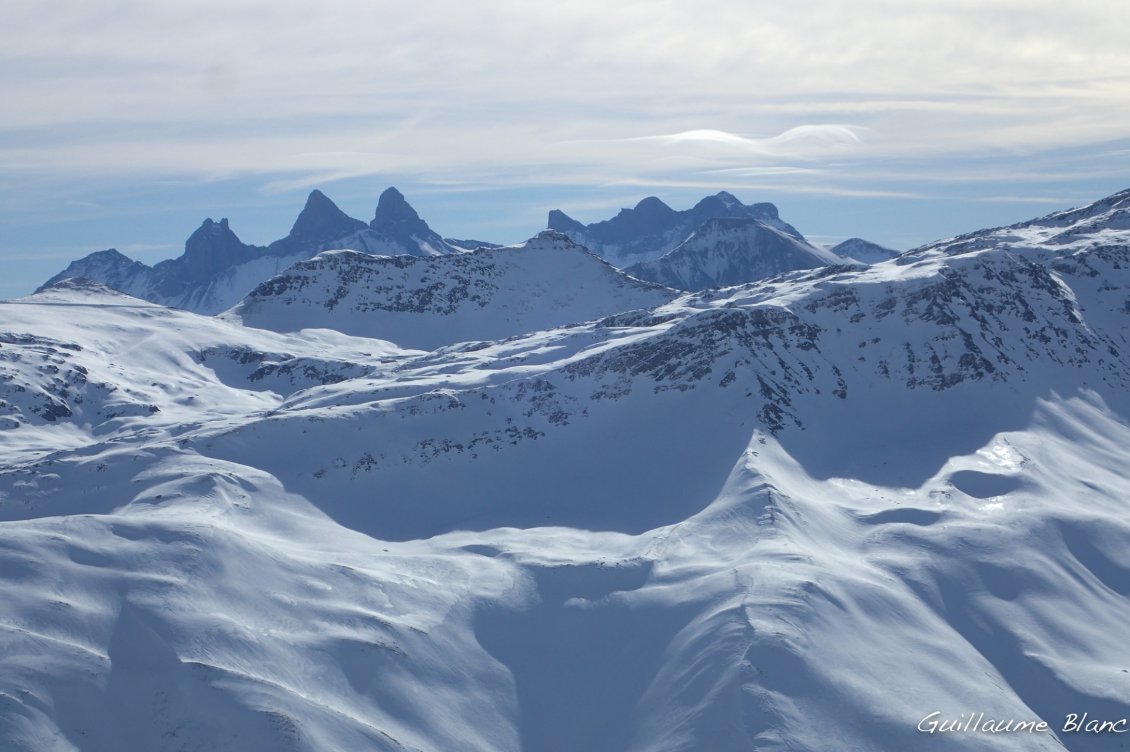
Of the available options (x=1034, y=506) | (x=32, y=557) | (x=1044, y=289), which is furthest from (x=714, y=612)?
(x=1044, y=289)

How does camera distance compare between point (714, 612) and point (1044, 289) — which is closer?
point (714, 612)

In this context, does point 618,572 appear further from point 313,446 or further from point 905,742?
point 313,446
